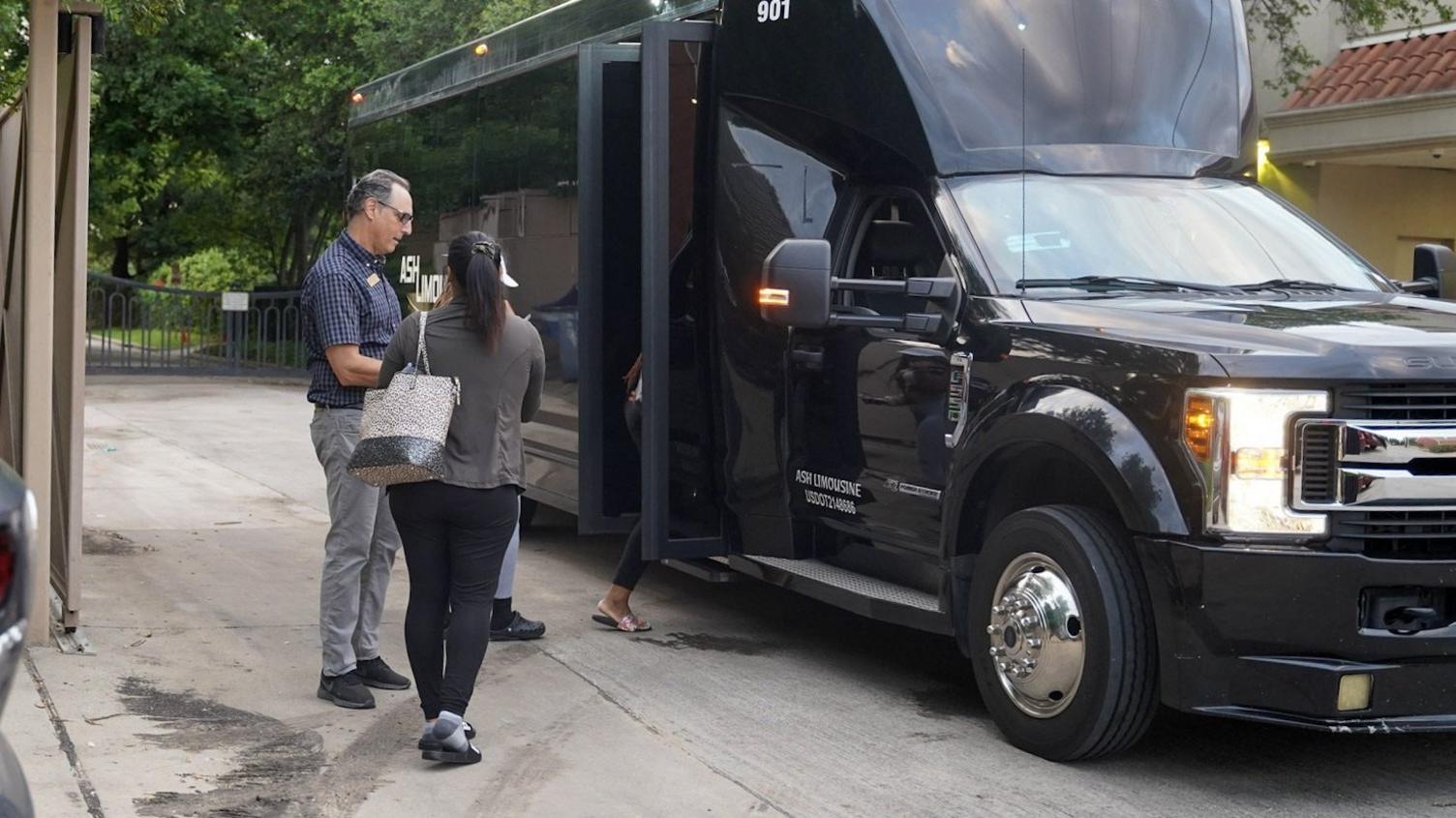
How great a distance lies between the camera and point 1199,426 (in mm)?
5258

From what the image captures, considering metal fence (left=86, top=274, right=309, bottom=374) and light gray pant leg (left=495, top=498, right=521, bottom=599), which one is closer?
light gray pant leg (left=495, top=498, right=521, bottom=599)

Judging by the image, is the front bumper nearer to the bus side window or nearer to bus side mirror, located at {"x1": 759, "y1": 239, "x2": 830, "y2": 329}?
bus side mirror, located at {"x1": 759, "y1": 239, "x2": 830, "y2": 329}

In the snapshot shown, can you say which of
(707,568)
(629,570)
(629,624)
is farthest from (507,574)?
(707,568)

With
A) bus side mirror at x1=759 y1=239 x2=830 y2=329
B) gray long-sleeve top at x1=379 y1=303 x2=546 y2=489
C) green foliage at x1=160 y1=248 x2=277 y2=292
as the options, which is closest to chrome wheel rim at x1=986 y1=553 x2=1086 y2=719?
bus side mirror at x1=759 y1=239 x2=830 y2=329

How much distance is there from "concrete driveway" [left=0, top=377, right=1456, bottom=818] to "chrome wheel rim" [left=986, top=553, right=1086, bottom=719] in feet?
0.82

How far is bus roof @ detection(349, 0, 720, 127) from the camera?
8.62m

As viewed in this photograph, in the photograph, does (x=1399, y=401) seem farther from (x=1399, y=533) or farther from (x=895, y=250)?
(x=895, y=250)

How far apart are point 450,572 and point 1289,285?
10.8 ft

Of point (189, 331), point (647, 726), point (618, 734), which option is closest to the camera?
point (618, 734)

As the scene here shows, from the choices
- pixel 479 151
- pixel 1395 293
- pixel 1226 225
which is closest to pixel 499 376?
pixel 1226 225

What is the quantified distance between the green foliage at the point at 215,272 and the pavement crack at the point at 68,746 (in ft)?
124

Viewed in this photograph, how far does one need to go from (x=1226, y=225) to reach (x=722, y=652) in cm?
285

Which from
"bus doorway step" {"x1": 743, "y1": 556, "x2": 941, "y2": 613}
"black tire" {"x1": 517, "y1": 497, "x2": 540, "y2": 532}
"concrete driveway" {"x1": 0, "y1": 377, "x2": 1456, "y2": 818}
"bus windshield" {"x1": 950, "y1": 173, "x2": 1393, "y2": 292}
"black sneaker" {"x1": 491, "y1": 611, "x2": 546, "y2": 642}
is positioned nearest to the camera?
"concrete driveway" {"x1": 0, "y1": 377, "x2": 1456, "y2": 818}

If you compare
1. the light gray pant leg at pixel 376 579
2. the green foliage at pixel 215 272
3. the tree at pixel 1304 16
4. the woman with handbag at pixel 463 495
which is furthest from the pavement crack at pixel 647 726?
the green foliage at pixel 215 272
